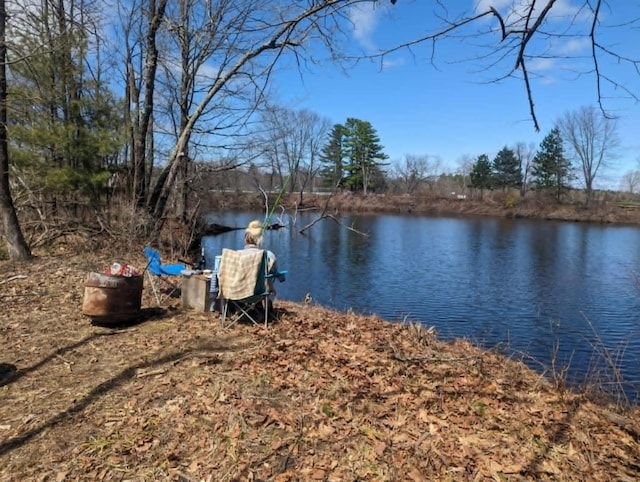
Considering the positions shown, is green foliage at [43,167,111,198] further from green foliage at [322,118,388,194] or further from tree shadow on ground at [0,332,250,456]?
green foliage at [322,118,388,194]

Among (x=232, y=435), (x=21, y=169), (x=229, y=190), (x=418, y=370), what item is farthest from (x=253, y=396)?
(x=229, y=190)

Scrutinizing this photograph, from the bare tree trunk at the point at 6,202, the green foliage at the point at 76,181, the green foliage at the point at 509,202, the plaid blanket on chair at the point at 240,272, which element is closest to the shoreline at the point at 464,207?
the green foliage at the point at 509,202

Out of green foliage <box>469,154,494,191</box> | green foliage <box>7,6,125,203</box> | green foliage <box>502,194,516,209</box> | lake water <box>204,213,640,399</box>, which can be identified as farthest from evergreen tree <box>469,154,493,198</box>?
green foliage <box>7,6,125,203</box>

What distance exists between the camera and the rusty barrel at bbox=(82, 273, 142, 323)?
5.47m

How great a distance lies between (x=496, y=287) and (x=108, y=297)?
525 inches

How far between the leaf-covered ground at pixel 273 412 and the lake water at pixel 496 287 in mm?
2205

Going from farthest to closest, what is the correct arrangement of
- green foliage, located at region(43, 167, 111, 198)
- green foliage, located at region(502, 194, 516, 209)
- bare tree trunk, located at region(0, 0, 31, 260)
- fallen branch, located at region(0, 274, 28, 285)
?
green foliage, located at region(502, 194, 516, 209) → green foliage, located at region(43, 167, 111, 198) → bare tree trunk, located at region(0, 0, 31, 260) → fallen branch, located at region(0, 274, 28, 285)

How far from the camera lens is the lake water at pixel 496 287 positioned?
32.3 ft

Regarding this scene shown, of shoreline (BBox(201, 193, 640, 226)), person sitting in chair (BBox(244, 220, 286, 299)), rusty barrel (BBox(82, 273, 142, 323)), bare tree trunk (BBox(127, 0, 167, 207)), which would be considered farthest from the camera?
shoreline (BBox(201, 193, 640, 226))

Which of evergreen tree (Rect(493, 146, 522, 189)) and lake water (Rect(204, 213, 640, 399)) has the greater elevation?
evergreen tree (Rect(493, 146, 522, 189))

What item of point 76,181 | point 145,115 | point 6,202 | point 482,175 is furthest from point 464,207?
point 6,202

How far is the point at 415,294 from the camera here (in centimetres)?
1423

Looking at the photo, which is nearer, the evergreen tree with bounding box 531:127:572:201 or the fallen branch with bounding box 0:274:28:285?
the fallen branch with bounding box 0:274:28:285

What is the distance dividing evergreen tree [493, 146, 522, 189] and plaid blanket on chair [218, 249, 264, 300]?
64.1 meters
